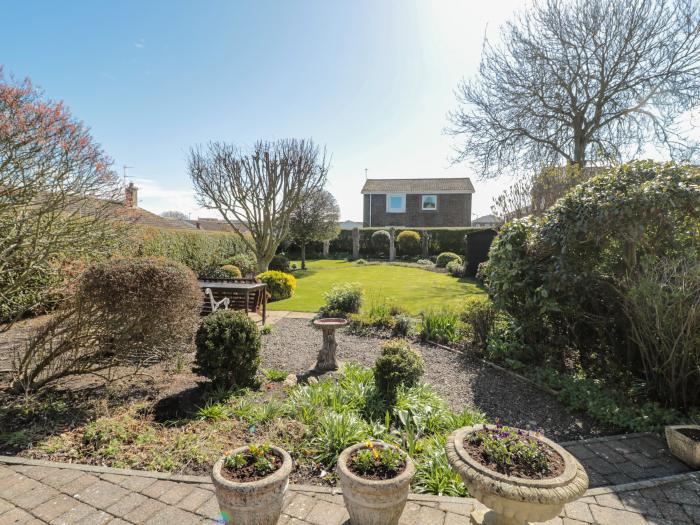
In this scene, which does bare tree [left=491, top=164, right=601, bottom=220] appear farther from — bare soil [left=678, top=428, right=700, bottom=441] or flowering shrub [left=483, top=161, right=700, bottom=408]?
bare soil [left=678, top=428, right=700, bottom=441]

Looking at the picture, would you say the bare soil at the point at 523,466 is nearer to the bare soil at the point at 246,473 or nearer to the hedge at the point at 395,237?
the bare soil at the point at 246,473

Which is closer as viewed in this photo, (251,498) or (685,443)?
(251,498)

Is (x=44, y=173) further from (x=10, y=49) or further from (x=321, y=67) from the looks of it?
(x=321, y=67)

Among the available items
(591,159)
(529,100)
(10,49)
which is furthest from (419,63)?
(591,159)

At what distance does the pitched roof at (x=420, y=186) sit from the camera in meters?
32.2

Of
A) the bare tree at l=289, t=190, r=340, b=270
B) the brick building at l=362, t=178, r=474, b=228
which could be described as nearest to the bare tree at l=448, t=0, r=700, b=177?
the bare tree at l=289, t=190, r=340, b=270

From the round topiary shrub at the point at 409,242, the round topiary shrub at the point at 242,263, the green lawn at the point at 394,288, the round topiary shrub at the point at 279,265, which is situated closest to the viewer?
the green lawn at the point at 394,288

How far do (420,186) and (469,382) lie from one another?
29.7 meters

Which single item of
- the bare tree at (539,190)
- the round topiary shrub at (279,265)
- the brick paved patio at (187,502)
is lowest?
the brick paved patio at (187,502)

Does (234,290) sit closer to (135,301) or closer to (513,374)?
(135,301)

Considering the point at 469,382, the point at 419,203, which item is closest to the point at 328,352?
the point at 469,382

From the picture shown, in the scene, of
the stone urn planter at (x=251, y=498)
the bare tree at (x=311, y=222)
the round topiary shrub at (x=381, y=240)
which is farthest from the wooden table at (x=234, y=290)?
the round topiary shrub at (x=381, y=240)

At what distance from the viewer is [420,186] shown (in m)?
33.2

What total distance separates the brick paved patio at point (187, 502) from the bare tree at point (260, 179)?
14.5 meters
